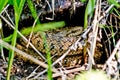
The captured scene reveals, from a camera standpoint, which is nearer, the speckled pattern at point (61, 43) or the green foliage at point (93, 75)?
the green foliage at point (93, 75)

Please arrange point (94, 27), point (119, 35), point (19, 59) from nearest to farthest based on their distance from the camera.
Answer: point (94, 27) → point (119, 35) → point (19, 59)

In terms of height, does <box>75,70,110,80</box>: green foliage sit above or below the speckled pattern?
below

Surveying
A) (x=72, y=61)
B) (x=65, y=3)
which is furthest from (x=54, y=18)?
(x=72, y=61)

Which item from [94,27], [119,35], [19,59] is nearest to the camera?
[94,27]

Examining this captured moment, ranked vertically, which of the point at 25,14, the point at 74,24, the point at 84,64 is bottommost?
the point at 84,64

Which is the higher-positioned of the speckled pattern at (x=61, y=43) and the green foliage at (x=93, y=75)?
the speckled pattern at (x=61, y=43)

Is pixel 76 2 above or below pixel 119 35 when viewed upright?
above

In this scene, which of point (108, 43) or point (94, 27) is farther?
point (108, 43)

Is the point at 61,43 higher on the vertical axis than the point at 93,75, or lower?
higher

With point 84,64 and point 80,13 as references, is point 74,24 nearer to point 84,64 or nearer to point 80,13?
point 80,13

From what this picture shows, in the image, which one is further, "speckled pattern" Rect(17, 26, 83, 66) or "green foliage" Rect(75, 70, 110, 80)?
"speckled pattern" Rect(17, 26, 83, 66)

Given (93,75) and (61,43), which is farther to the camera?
(61,43)
